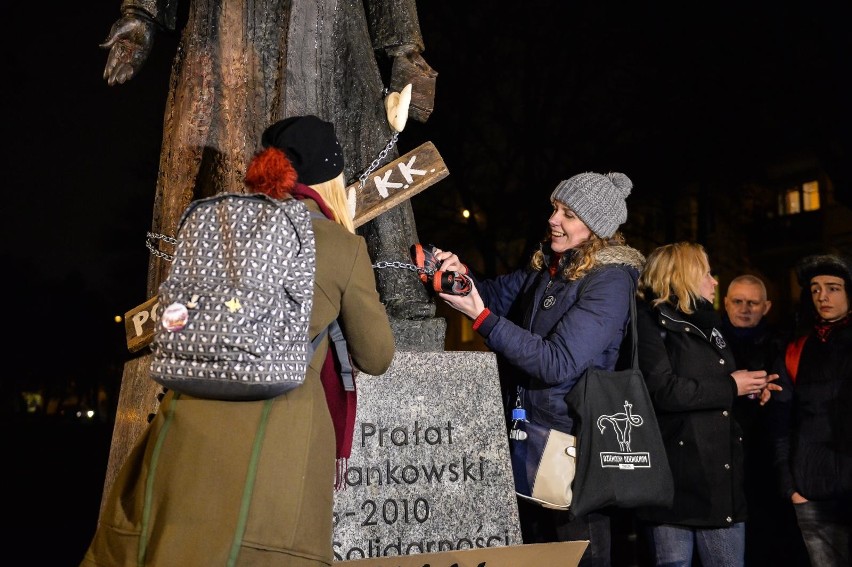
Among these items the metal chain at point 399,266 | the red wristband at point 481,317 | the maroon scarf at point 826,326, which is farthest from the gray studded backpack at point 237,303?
the maroon scarf at point 826,326

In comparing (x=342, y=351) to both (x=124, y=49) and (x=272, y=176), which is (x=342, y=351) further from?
(x=124, y=49)

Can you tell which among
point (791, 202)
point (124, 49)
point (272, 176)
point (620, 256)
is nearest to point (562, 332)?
point (620, 256)

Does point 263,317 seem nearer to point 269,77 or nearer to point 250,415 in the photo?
point 250,415

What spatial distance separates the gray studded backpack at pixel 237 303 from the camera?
2564 mm

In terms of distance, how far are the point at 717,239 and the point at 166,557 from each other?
34.5 meters

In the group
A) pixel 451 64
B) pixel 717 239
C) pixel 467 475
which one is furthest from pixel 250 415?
pixel 717 239

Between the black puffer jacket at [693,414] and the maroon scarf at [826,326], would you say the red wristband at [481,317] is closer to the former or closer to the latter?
the black puffer jacket at [693,414]

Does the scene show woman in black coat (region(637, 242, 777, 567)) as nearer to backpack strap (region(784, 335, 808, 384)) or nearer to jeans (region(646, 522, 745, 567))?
jeans (region(646, 522, 745, 567))

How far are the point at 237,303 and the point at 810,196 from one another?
35.3 meters

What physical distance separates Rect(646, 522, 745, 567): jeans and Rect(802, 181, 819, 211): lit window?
32.1 m

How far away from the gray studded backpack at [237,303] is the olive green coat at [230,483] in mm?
105

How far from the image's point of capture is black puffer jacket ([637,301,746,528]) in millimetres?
4641

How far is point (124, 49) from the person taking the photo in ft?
15.2

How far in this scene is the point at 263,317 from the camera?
8.48 ft
